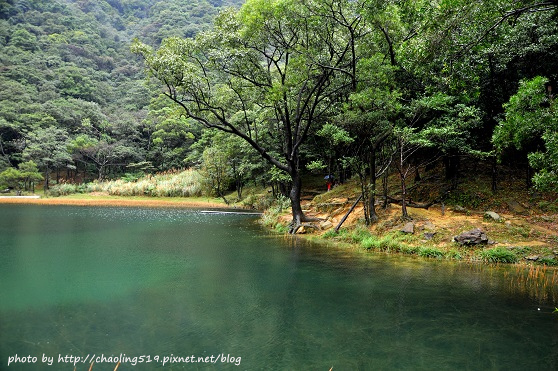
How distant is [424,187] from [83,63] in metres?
62.1

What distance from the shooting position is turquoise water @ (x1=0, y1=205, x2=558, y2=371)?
3.87m

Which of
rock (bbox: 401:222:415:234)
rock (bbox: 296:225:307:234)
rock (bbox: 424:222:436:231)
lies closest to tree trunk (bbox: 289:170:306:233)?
rock (bbox: 296:225:307:234)

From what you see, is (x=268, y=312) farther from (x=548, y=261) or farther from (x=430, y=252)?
(x=548, y=261)

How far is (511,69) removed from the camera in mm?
12086

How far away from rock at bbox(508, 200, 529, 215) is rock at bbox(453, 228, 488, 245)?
2599 millimetres

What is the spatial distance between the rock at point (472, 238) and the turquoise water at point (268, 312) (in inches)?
53.5

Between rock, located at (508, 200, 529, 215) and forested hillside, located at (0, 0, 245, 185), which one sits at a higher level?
forested hillside, located at (0, 0, 245, 185)

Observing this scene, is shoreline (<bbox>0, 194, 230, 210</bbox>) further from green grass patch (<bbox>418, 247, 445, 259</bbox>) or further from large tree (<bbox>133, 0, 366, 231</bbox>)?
green grass patch (<bbox>418, 247, 445, 259</bbox>)

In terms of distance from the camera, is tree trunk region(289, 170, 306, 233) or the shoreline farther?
the shoreline

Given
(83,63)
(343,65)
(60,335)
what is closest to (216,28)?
(343,65)

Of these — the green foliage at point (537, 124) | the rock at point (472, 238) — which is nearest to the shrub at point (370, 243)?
the rock at point (472, 238)

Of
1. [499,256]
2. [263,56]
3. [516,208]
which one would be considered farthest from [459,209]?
[263,56]

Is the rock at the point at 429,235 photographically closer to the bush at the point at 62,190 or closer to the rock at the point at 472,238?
the rock at the point at 472,238

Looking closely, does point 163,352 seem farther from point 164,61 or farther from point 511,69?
point 511,69
